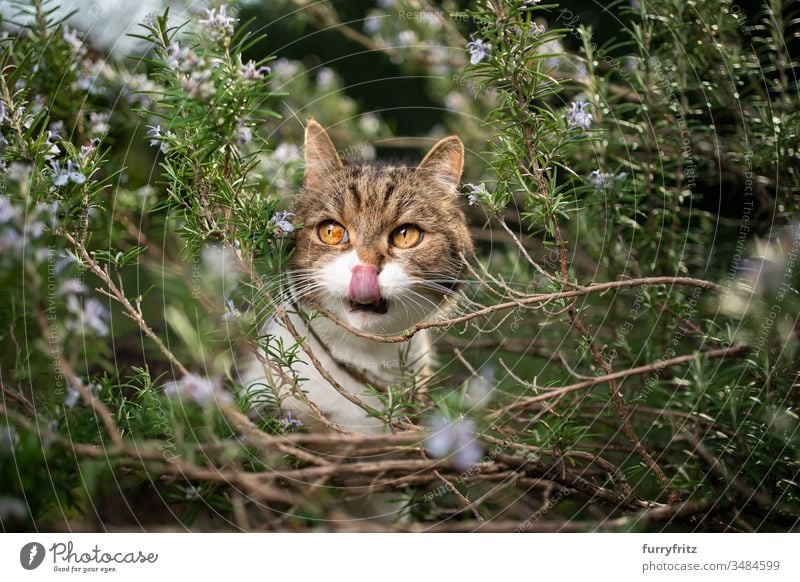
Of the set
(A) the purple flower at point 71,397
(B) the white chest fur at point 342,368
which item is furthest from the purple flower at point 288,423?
(A) the purple flower at point 71,397

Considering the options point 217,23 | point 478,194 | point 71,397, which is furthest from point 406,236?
point 71,397

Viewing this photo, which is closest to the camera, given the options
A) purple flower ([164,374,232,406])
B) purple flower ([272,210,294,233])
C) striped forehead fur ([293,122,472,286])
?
purple flower ([164,374,232,406])

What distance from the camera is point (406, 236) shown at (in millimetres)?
962

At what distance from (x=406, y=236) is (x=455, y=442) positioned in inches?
13.9

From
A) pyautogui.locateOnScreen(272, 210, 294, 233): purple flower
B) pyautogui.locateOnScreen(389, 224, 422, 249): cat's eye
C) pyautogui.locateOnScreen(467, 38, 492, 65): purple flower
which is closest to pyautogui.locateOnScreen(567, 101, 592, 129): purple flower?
pyautogui.locateOnScreen(467, 38, 492, 65): purple flower

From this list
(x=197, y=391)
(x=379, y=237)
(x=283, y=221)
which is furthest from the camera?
(x=379, y=237)

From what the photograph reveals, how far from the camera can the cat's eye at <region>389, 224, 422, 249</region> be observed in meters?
0.95

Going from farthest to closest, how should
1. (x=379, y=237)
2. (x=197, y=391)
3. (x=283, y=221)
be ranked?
(x=379, y=237) < (x=283, y=221) < (x=197, y=391)

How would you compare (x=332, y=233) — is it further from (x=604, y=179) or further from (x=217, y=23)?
(x=604, y=179)

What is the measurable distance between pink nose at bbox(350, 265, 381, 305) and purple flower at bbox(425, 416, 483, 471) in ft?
0.69

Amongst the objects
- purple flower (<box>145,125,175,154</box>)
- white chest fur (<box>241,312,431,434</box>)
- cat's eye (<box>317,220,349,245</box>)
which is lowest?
white chest fur (<box>241,312,431,434</box>)

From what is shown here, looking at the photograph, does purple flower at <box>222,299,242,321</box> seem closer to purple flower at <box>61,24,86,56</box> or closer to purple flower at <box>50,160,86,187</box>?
purple flower at <box>50,160,86,187</box>

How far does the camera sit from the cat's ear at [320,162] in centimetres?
100
